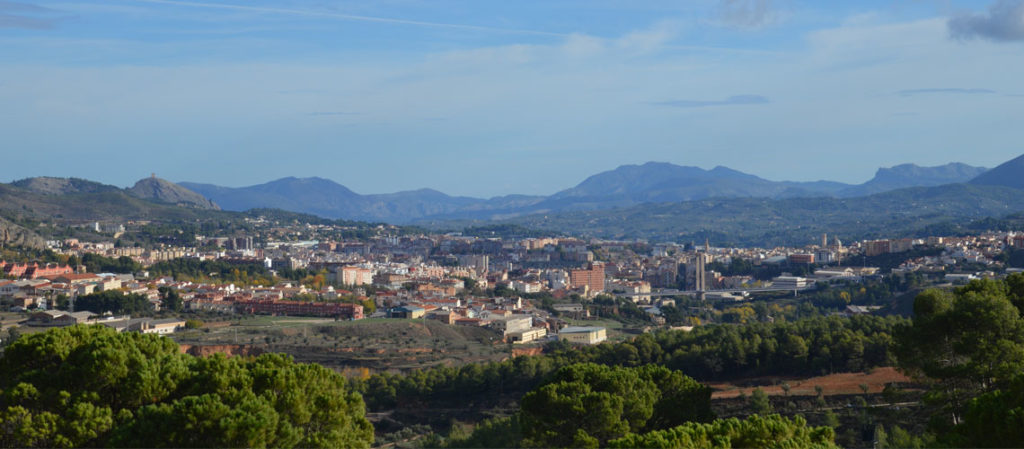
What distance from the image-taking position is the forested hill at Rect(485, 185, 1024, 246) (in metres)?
148

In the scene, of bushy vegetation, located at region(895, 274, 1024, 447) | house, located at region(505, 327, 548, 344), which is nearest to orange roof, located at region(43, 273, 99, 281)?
house, located at region(505, 327, 548, 344)

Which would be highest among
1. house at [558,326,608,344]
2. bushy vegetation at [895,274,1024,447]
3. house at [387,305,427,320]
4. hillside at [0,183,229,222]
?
hillside at [0,183,229,222]

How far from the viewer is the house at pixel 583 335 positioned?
134 feet

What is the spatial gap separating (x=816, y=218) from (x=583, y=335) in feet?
481

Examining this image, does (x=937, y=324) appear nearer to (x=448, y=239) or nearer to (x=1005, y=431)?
(x=1005, y=431)

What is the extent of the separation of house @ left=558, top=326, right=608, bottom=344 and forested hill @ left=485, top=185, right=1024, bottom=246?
3844 inches

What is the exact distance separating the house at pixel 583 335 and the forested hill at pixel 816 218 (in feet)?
320

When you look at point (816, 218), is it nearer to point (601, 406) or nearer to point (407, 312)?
point (407, 312)

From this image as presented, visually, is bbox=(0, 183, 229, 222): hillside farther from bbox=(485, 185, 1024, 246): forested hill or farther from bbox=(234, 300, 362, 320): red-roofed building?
bbox=(485, 185, 1024, 246): forested hill

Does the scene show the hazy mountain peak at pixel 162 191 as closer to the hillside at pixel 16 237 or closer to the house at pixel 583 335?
the hillside at pixel 16 237

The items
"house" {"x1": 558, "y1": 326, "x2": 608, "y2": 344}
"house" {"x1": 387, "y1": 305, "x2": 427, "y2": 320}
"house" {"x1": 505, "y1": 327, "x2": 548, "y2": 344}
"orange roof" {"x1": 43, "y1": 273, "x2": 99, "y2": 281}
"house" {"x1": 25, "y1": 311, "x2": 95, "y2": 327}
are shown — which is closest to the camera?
"house" {"x1": 25, "y1": 311, "x2": 95, "y2": 327}

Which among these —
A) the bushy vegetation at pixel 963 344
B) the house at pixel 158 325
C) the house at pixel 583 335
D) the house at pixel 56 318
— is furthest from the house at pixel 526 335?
the bushy vegetation at pixel 963 344

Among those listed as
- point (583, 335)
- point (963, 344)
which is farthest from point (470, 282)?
point (963, 344)

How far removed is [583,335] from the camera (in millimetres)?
41469
